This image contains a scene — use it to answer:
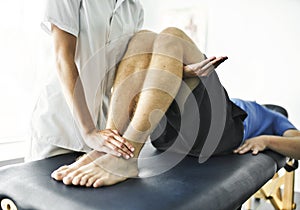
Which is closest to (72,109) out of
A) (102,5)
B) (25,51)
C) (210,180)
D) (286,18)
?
(102,5)

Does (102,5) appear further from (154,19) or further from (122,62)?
(154,19)

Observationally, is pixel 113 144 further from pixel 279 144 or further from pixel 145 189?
pixel 279 144

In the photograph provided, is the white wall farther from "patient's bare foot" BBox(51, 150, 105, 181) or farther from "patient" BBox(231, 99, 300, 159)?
"patient's bare foot" BBox(51, 150, 105, 181)

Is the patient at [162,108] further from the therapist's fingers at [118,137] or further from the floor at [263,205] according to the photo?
the floor at [263,205]

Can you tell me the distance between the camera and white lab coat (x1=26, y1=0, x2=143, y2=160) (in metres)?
1.11

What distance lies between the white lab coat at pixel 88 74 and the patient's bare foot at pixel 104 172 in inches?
8.7

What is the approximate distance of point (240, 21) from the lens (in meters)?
2.81

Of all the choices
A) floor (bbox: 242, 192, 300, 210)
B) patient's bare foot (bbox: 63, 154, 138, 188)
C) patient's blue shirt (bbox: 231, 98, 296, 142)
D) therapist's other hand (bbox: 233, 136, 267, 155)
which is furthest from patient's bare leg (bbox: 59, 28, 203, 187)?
floor (bbox: 242, 192, 300, 210)

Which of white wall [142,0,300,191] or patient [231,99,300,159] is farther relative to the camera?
white wall [142,0,300,191]

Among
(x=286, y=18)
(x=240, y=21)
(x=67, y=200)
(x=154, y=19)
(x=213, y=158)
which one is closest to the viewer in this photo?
(x=67, y=200)

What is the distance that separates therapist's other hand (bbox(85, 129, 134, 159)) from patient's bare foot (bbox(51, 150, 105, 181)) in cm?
2

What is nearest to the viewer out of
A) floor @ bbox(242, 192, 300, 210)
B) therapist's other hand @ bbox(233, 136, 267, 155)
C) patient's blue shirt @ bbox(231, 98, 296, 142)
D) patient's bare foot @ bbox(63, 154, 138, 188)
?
patient's bare foot @ bbox(63, 154, 138, 188)

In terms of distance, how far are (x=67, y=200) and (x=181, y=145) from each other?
0.59m

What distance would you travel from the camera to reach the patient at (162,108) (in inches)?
37.2
